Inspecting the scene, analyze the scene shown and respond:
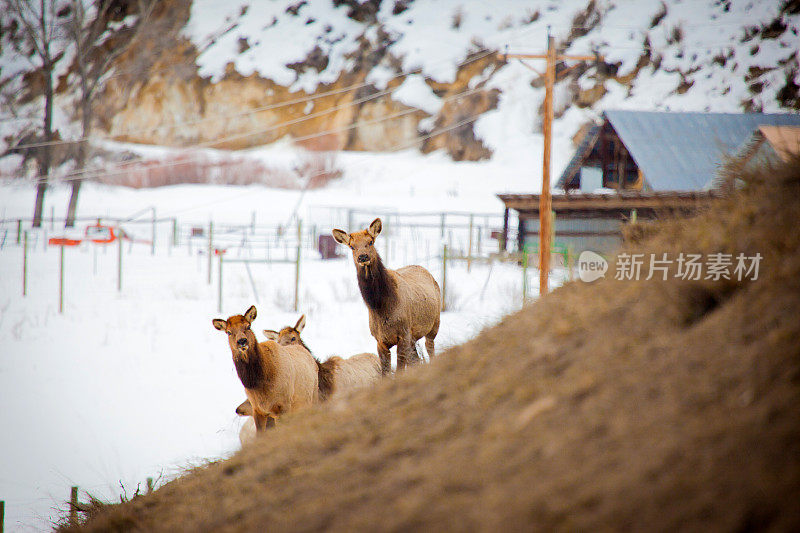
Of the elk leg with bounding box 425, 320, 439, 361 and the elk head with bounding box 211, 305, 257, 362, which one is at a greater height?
the elk head with bounding box 211, 305, 257, 362

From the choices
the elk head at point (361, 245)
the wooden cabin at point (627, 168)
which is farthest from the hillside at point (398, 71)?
the elk head at point (361, 245)

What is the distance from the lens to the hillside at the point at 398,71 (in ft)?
185

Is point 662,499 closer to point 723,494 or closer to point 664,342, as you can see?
point 723,494

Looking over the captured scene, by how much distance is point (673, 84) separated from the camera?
2181 inches

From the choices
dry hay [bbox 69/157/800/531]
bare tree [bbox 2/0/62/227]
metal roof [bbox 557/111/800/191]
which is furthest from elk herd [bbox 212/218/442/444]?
bare tree [bbox 2/0/62/227]

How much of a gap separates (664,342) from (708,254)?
3.04ft

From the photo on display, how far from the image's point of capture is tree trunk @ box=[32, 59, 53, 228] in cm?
3794

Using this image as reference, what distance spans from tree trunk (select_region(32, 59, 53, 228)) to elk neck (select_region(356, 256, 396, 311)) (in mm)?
32595

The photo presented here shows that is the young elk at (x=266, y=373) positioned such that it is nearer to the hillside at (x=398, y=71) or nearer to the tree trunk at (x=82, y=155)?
the tree trunk at (x=82, y=155)

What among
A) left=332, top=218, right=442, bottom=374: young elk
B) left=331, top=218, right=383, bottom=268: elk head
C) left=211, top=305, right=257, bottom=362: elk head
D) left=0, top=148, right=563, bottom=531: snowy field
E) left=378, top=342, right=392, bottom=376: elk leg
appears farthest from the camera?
left=0, top=148, right=563, bottom=531: snowy field

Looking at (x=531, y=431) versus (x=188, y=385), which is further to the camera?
(x=188, y=385)

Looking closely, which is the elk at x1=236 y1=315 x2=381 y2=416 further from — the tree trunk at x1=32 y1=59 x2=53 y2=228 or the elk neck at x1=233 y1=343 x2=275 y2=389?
the tree trunk at x1=32 y1=59 x2=53 y2=228

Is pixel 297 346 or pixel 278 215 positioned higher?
pixel 278 215

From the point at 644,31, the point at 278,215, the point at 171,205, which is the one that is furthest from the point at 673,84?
the point at 171,205
